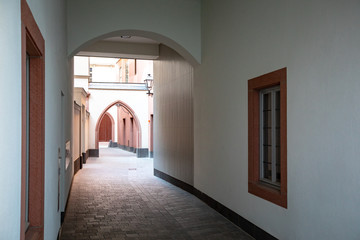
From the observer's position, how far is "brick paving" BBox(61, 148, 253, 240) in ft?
17.2

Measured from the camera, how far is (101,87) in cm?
1991

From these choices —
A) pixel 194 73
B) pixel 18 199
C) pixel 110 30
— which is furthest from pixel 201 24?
pixel 18 199

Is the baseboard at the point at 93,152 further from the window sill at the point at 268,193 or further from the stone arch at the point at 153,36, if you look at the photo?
the window sill at the point at 268,193

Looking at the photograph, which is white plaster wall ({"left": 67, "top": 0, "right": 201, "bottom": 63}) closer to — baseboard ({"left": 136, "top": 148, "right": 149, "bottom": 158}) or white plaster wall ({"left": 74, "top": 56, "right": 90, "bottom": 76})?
white plaster wall ({"left": 74, "top": 56, "right": 90, "bottom": 76})

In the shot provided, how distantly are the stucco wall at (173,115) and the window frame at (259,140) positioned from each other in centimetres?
322

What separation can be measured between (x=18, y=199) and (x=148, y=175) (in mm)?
10514

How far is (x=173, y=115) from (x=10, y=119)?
8.36 meters

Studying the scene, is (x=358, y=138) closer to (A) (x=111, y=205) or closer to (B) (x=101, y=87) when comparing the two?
(A) (x=111, y=205)

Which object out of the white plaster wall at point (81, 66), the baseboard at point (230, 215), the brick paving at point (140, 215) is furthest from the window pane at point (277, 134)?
the white plaster wall at point (81, 66)

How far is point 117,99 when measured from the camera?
20188 mm

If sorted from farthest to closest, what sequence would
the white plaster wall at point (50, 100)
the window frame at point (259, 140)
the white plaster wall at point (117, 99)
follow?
the white plaster wall at point (117, 99) → the window frame at point (259, 140) → the white plaster wall at point (50, 100)

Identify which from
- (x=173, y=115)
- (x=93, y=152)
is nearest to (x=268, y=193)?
(x=173, y=115)

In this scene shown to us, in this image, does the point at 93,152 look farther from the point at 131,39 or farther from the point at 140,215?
the point at 140,215

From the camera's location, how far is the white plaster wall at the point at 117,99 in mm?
19734
